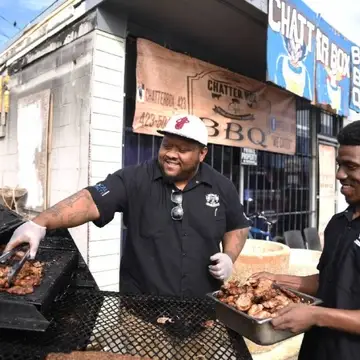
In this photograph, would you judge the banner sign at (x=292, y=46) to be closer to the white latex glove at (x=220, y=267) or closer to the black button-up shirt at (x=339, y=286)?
the white latex glove at (x=220, y=267)

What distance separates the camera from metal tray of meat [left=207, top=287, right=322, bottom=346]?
1470mm

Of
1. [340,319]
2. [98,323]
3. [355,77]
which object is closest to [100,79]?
[98,323]

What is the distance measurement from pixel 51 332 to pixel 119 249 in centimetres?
310

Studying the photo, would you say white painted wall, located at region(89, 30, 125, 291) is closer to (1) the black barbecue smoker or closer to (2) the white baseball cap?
(2) the white baseball cap

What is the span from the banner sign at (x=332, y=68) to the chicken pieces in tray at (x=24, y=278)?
17.5ft

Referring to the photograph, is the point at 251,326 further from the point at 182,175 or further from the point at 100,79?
the point at 100,79

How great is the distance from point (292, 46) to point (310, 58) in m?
0.71

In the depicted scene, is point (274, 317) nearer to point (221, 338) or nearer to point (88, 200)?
point (221, 338)

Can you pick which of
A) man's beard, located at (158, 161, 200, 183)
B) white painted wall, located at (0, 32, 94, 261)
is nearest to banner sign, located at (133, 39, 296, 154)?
white painted wall, located at (0, 32, 94, 261)

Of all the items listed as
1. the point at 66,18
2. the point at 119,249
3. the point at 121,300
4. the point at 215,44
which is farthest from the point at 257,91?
the point at 121,300

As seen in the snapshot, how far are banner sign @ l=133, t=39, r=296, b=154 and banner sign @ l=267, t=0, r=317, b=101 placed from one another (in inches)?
47.6

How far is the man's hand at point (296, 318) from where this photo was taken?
4.89 feet

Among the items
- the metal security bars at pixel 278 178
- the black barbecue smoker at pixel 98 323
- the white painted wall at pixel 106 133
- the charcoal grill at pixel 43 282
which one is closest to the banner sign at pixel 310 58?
the metal security bars at pixel 278 178

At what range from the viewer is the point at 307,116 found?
851cm
